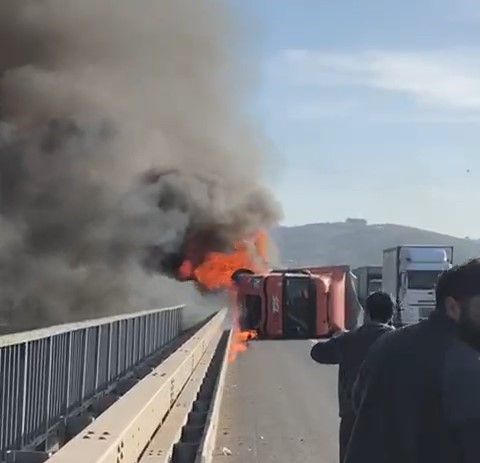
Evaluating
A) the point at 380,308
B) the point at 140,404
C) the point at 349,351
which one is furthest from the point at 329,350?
the point at 140,404

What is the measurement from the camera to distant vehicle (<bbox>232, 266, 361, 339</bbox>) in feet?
95.8

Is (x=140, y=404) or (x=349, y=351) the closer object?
(x=349, y=351)

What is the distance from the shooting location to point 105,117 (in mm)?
27828

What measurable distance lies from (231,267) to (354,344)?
23.7 m

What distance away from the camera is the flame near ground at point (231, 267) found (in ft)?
98.9

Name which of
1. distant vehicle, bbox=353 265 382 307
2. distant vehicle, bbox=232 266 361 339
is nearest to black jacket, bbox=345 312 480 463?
distant vehicle, bbox=232 266 361 339

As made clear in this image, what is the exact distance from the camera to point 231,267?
3070cm

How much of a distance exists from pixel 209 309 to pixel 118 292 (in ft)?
23.2

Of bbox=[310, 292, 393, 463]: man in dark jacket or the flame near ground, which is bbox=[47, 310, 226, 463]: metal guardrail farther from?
the flame near ground

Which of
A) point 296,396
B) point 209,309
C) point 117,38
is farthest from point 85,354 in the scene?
Answer: point 209,309

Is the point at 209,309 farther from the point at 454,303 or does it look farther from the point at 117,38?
the point at 454,303

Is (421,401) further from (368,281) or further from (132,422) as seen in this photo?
(368,281)

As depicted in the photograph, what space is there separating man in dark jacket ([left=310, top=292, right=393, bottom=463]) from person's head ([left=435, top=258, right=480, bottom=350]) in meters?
3.78

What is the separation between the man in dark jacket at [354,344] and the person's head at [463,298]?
12.4ft
